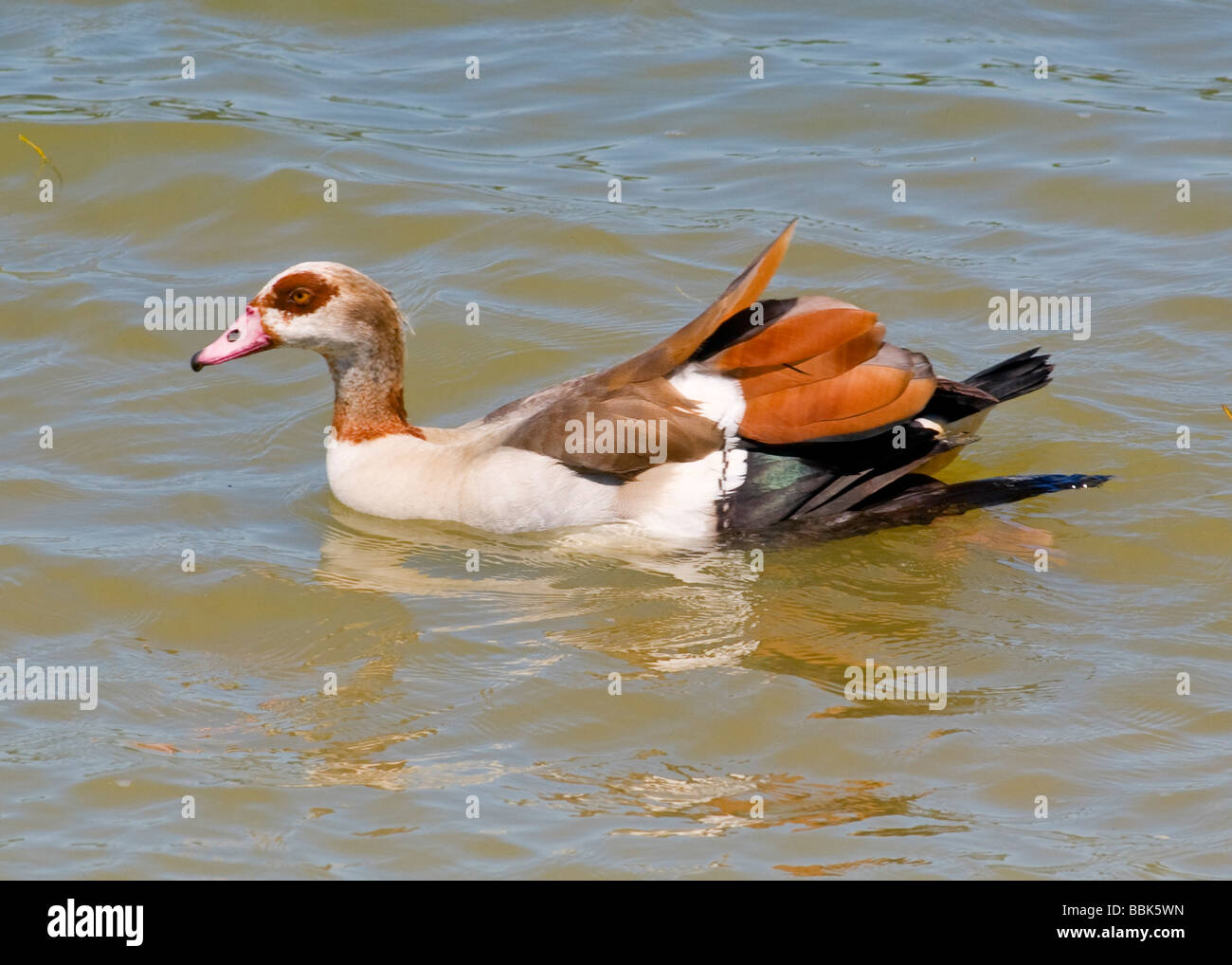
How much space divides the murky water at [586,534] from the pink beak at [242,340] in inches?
28.7

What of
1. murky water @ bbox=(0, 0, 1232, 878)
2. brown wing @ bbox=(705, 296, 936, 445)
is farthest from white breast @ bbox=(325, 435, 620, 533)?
brown wing @ bbox=(705, 296, 936, 445)

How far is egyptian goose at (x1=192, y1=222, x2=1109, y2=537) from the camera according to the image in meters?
6.93

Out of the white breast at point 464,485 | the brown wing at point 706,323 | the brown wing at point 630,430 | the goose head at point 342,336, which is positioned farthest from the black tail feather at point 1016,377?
the goose head at point 342,336

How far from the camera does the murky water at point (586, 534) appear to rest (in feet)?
17.5

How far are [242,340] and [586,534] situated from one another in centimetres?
186

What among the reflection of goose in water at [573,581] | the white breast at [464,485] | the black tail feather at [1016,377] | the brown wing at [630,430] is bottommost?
the reflection of goose in water at [573,581]

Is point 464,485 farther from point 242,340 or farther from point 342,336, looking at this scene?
point 242,340

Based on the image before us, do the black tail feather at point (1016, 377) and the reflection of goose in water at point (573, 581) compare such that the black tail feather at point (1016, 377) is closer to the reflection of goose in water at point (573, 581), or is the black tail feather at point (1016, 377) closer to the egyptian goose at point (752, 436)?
the egyptian goose at point (752, 436)

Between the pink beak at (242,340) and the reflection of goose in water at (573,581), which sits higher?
the pink beak at (242,340)

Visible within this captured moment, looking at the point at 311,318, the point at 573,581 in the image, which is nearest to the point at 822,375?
the point at 573,581

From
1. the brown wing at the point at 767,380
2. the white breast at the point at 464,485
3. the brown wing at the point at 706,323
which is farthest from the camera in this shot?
the white breast at the point at 464,485

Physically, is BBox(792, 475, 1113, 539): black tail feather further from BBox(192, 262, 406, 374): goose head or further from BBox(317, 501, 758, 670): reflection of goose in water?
BBox(192, 262, 406, 374): goose head

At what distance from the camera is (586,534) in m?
7.30
